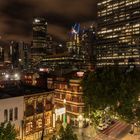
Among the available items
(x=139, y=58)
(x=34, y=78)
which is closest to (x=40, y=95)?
(x=34, y=78)

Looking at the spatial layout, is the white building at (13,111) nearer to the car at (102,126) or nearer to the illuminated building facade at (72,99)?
the car at (102,126)

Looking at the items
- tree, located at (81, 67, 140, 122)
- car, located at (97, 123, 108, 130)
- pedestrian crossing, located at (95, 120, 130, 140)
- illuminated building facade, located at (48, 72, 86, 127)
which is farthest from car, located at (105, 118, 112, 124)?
tree, located at (81, 67, 140, 122)

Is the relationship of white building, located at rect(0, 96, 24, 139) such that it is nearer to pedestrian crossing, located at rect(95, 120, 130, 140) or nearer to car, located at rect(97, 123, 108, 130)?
pedestrian crossing, located at rect(95, 120, 130, 140)

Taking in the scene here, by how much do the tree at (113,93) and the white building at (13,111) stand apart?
16.5 metres

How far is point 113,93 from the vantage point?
168 ft

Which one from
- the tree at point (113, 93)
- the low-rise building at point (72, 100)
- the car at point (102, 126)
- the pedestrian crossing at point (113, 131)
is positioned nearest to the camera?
the tree at point (113, 93)

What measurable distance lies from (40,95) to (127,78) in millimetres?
18907

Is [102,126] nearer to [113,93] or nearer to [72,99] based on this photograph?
Answer: [113,93]

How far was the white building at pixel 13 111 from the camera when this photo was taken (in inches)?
1570

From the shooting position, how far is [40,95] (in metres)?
48.5

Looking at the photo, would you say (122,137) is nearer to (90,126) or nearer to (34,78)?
(90,126)

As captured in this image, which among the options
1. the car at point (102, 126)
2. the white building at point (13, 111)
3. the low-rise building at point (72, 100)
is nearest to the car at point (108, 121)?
the car at point (102, 126)

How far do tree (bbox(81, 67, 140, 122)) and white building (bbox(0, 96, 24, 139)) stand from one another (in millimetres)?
16491

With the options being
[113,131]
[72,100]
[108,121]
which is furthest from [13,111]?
[108,121]
